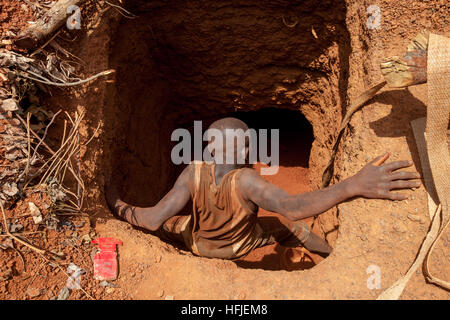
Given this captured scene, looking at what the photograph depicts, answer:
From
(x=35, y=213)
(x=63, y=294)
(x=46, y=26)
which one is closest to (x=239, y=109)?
(x=46, y=26)

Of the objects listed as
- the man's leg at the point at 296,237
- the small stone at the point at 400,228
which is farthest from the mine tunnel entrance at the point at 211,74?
the small stone at the point at 400,228

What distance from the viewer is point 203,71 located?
167 inches

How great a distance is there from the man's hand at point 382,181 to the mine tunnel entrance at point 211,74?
133 centimetres

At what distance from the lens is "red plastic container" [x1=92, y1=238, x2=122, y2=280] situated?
2.33 m

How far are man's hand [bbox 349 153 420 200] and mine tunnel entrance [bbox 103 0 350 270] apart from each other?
133cm

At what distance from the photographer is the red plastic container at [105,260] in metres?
2.33

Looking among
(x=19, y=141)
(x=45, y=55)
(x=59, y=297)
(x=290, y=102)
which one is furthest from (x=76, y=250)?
(x=290, y=102)

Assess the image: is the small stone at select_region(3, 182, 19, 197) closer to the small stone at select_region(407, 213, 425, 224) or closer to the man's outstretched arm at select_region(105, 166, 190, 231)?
the man's outstretched arm at select_region(105, 166, 190, 231)

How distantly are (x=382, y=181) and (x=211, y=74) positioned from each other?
2593 mm

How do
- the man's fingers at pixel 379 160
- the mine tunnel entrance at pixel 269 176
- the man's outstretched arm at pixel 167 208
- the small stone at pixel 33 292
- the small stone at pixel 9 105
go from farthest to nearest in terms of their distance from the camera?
the mine tunnel entrance at pixel 269 176 → the man's outstretched arm at pixel 167 208 → the small stone at pixel 9 105 → the man's fingers at pixel 379 160 → the small stone at pixel 33 292

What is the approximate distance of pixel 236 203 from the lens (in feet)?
8.73

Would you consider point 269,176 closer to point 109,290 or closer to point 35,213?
point 109,290

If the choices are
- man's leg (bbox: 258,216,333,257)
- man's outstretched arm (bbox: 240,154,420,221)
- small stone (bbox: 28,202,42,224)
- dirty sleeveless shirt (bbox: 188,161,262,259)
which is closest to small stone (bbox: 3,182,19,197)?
small stone (bbox: 28,202,42,224)

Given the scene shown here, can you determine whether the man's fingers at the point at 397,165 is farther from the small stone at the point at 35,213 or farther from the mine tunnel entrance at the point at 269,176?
the small stone at the point at 35,213
